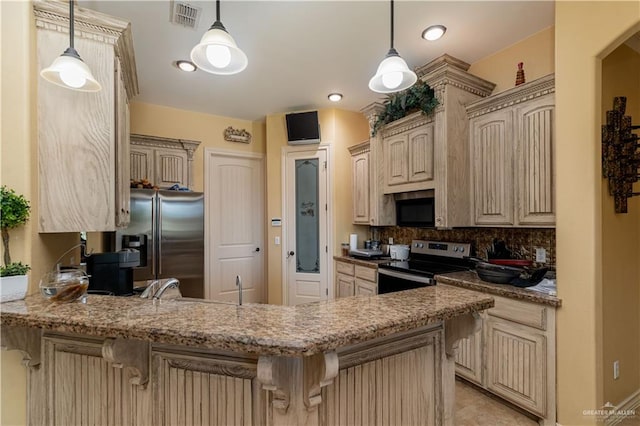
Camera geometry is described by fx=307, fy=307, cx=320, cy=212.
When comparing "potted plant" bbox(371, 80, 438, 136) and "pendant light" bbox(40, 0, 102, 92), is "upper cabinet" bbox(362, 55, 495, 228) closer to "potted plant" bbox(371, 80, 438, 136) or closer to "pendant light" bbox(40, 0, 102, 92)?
"potted plant" bbox(371, 80, 438, 136)

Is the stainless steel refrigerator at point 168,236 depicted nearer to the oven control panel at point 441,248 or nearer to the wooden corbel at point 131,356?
the wooden corbel at point 131,356

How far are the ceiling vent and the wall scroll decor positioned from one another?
7.12ft

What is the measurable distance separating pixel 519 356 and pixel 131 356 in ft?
7.66

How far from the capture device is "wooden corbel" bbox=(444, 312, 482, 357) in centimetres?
135

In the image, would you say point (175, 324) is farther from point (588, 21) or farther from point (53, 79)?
Result: point (588, 21)

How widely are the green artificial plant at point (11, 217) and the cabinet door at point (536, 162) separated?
3.08 m

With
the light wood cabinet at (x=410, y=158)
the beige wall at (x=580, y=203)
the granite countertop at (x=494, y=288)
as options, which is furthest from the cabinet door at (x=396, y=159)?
the beige wall at (x=580, y=203)

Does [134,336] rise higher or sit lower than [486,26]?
lower

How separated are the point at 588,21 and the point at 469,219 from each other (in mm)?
1565

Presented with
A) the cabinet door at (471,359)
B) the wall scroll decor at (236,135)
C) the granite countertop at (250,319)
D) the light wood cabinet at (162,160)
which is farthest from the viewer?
the wall scroll decor at (236,135)

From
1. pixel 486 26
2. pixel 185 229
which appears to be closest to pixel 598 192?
pixel 486 26

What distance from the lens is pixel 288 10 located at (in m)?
2.24

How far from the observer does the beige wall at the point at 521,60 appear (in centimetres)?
249

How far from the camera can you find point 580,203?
1.91 m
